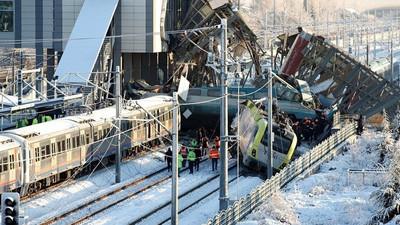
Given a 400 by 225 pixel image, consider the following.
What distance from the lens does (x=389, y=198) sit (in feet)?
89.7

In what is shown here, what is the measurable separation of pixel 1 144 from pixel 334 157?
16.1 metres

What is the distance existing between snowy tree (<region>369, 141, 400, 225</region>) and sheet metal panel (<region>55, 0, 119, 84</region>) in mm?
27299

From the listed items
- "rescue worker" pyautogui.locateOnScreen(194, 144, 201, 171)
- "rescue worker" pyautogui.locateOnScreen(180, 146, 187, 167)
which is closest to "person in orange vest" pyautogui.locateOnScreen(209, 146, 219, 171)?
"rescue worker" pyautogui.locateOnScreen(194, 144, 201, 171)

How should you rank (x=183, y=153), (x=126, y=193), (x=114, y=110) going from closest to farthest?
1. (x=126, y=193)
2. (x=183, y=153)
3. (x=114, y=110)

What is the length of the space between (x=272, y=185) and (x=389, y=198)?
5.42 m

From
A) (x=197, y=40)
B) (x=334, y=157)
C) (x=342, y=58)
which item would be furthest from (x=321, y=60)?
(x=334, y=157)

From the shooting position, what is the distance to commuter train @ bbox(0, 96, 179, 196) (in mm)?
32781

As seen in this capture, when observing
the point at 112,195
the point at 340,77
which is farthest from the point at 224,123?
the point at 340,77

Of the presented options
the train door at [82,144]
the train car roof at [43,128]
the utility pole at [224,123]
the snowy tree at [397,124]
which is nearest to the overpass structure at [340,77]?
the snowy tree at [397,124]

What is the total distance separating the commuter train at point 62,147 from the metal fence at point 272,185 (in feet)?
15.2

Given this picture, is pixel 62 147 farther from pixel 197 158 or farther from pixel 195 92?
pixel 195 92

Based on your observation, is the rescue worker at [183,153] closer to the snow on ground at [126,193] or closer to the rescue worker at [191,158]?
the snow on ground at [126,193]

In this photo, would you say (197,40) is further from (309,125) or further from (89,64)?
(309,125)

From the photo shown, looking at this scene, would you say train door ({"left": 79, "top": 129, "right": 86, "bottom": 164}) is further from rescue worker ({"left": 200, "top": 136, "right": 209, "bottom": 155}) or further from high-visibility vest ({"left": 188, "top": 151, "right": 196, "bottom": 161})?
rescue worker ({"left": 200, "top": 136, "right": 209, "bottom": 155})
